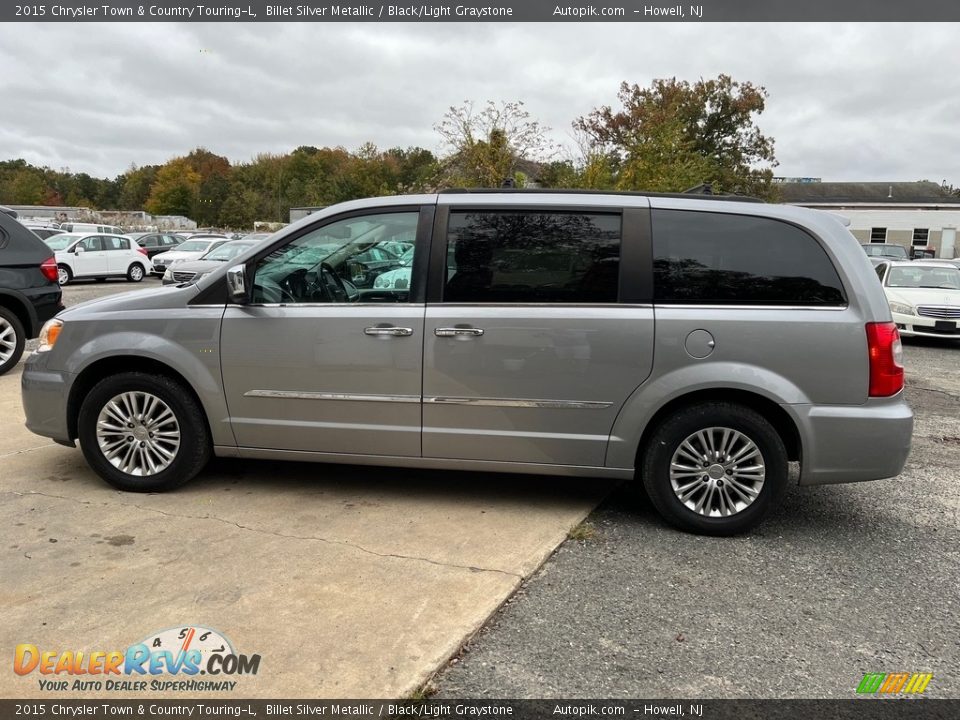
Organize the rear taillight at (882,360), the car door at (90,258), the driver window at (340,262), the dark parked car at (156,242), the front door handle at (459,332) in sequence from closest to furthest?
the rear taillight at (882,360) < the front door handle at (459,332) < the driver window at (340,262) < the car door at (90,258) < the dark parked car at (156,242)

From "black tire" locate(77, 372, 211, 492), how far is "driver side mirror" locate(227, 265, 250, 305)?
677 millimetres

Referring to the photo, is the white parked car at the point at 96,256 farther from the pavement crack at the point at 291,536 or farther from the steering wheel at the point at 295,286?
the steering wheel at the point at 295,286

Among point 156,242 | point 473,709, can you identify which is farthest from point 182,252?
point 473,709

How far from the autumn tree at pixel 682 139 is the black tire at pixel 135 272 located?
1431 cm

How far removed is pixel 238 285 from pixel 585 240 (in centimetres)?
205

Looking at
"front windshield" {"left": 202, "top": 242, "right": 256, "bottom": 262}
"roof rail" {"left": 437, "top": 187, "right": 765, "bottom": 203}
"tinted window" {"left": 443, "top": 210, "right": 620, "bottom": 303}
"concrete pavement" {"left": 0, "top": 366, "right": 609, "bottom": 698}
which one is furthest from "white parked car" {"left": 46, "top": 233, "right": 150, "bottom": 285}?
"tinted window" {"left": 443, "top": 210, "right": 620, "bottom": 303}

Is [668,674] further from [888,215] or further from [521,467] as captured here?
[888,215]

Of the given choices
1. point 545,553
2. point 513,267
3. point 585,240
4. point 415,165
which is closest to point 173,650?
point 545,553

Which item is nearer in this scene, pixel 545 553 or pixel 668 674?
pixel 668 674

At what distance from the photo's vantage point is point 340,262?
441 cm

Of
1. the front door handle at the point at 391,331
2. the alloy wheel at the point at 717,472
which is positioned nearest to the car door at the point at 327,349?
the front door handle at the point at 391,331

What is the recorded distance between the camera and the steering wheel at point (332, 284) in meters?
4.30

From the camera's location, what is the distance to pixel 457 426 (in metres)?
4.16

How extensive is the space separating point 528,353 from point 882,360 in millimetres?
1870
